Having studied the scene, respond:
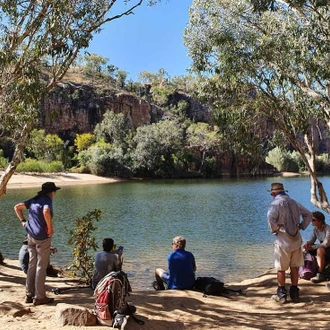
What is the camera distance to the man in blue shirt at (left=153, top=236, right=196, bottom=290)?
17.4 feet

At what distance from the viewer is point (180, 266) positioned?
5398 mm

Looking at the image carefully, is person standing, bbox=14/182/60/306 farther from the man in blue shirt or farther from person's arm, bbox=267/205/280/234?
person's arm, bbox=267/205/280/234

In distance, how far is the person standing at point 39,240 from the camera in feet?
14.8

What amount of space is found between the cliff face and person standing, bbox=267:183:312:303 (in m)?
56.7

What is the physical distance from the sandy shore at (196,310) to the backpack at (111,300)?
11 cm

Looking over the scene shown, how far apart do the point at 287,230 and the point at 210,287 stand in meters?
1.32

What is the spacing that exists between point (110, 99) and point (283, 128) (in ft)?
198

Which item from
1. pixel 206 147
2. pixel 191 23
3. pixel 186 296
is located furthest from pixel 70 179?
pixel 186 296

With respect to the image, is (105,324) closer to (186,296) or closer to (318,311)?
(186,296)

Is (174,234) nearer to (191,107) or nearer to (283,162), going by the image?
(283,162)

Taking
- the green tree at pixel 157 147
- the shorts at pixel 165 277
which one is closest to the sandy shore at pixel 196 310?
the shorts at pixel 165 277

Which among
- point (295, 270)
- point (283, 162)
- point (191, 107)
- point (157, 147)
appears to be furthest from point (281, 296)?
point (191, 107)

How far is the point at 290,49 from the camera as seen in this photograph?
7.41 m

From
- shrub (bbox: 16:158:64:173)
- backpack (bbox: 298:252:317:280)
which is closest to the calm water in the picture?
backpack (bbox: 298:252:317:280)
